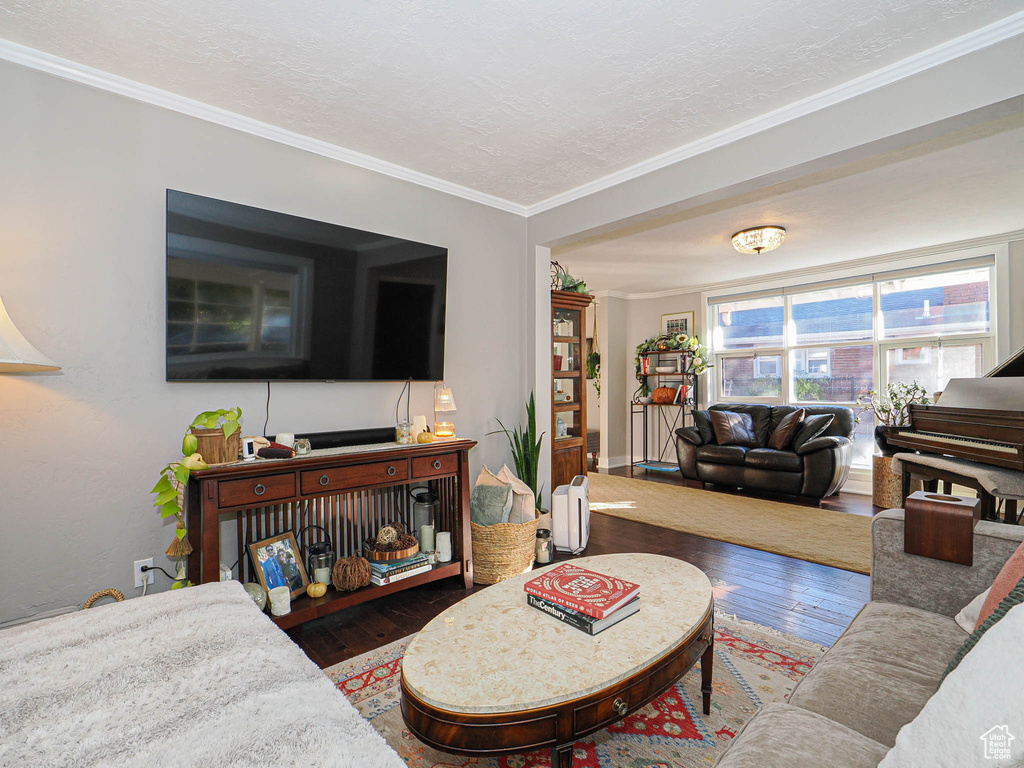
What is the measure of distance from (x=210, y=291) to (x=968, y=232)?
5.93 metres

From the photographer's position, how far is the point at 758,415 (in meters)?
5.79

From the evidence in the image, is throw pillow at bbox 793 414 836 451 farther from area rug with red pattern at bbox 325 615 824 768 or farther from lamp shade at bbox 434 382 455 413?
lamp shade at bbox 434 382 455 413

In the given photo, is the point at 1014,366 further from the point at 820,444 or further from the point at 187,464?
the point at 187,464

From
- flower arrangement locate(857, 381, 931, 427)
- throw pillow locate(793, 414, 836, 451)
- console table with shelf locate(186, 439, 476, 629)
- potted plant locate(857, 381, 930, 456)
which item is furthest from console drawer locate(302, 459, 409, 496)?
flower arrangement locate(857, 381, 931, 427)

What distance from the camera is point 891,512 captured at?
1.79 metres

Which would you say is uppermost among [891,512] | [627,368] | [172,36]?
[172,36]

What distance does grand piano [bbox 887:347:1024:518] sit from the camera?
8.66 ft

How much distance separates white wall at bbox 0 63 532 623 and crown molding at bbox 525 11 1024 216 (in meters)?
2.02

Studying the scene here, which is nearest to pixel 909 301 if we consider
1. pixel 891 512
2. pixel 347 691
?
pixel 891 512

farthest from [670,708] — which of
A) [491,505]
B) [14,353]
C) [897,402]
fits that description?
[897,402]

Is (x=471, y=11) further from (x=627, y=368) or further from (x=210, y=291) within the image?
(x=627, y=368)

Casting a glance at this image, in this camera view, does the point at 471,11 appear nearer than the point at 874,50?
Yes

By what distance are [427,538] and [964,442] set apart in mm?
3099

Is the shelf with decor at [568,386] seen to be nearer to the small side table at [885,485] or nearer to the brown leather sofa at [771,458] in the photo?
the brown leather sofa at [771,458]
